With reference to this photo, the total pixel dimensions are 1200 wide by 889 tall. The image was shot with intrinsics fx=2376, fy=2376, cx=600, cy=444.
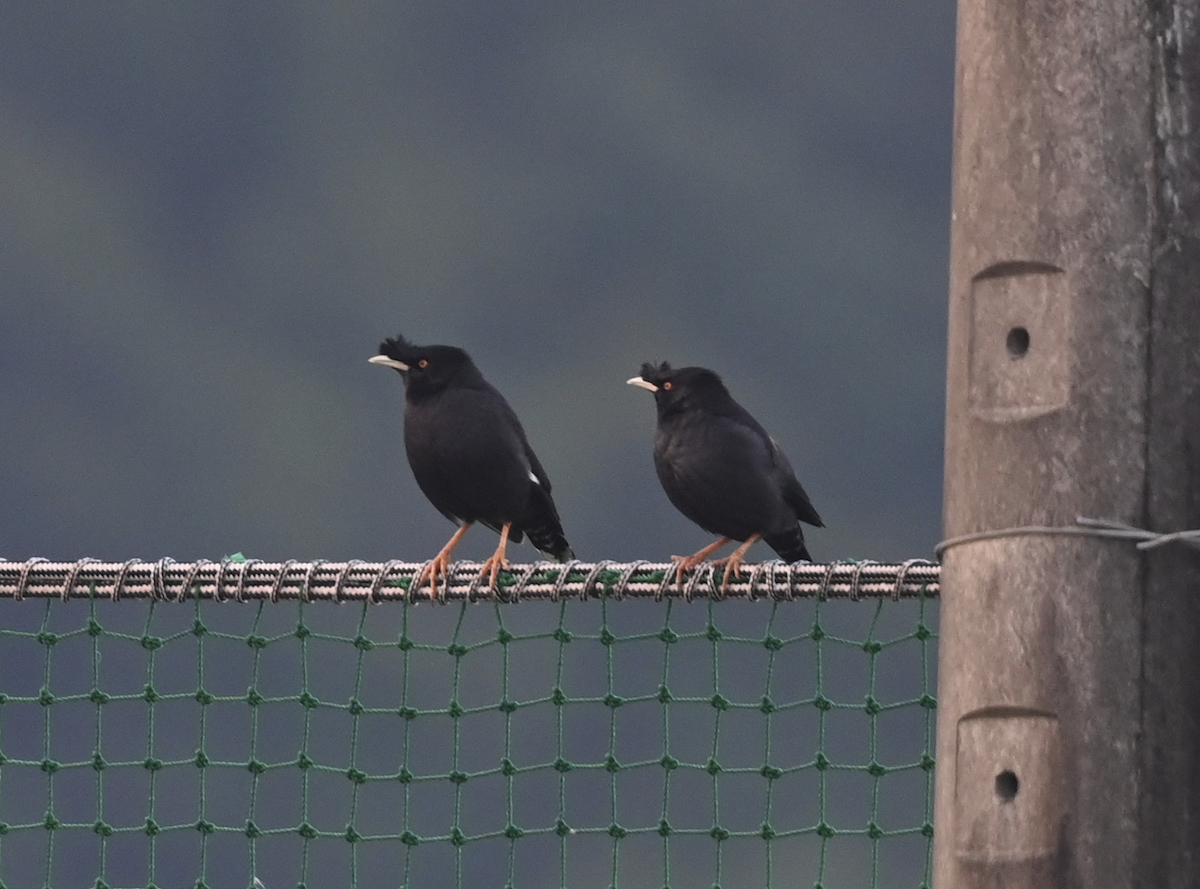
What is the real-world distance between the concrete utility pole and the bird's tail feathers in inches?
182

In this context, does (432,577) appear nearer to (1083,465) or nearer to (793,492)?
(793,492)

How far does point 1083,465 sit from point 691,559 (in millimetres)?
3588

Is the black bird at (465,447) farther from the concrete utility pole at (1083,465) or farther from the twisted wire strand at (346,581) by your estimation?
the concrete utility pole at (1083,465)

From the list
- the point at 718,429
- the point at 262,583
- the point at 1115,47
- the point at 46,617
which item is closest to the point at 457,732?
the point at 262,583

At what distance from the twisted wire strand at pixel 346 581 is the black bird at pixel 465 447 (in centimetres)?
214

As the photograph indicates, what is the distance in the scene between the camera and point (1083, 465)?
2.80m

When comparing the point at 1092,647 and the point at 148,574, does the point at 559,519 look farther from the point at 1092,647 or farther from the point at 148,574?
the point at 1092,647

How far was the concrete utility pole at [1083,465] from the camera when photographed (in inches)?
109

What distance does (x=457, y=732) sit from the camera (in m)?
5.13

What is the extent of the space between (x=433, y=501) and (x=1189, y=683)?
5100 mm

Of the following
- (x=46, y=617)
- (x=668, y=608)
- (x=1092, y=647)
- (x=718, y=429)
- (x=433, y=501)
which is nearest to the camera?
(x=1092, y=647)

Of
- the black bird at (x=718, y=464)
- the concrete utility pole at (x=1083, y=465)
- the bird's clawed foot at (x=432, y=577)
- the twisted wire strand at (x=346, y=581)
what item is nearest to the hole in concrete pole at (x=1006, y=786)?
the concrete utility pole at (x=1083, y=465)

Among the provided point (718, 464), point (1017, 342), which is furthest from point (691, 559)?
point (1017, 342)

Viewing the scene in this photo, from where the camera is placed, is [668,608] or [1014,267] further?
[668,608]
